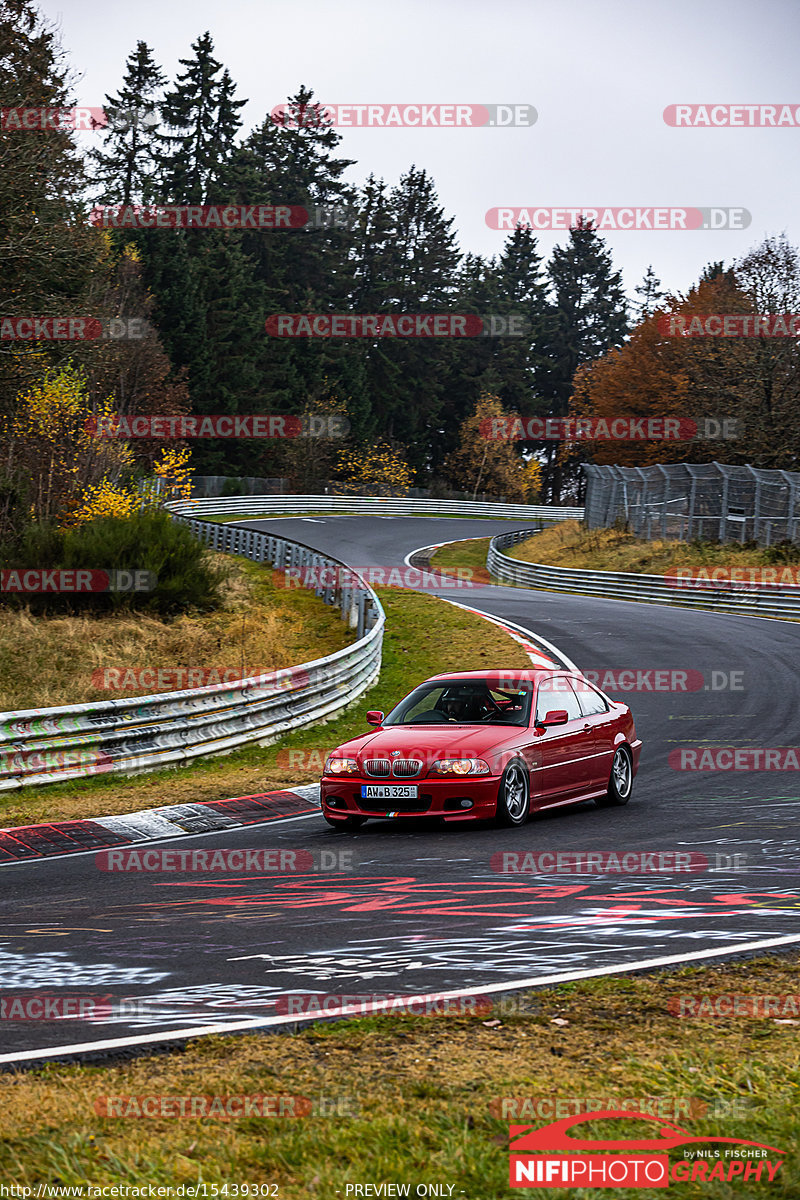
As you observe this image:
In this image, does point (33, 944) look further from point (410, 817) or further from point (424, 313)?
point (424, 313)

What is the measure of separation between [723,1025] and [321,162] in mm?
95390

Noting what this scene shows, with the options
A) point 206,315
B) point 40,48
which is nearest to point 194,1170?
point 40,48

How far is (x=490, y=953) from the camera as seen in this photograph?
6004 millimetres

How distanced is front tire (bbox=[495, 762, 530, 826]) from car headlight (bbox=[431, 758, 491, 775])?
21cm

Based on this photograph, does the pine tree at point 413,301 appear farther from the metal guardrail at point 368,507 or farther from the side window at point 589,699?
the side window at point 589,699

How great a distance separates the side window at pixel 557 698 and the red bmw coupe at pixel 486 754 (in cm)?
1

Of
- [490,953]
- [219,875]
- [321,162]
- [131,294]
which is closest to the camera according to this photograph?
[490,953]

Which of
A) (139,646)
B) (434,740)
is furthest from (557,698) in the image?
(139,646)

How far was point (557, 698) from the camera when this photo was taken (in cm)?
1183

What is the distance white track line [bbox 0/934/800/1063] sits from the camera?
4.63 m

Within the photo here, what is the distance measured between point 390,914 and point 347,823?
380 cm

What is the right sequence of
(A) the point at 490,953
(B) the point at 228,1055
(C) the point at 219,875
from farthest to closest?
(C) the point at 219,875
(A) the point at 490,953
(B) the point at 228,1055

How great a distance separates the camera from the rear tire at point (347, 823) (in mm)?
10805

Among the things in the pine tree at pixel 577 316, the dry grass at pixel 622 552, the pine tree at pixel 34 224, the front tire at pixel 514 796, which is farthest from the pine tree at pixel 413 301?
the front tire at pixel 514 796
